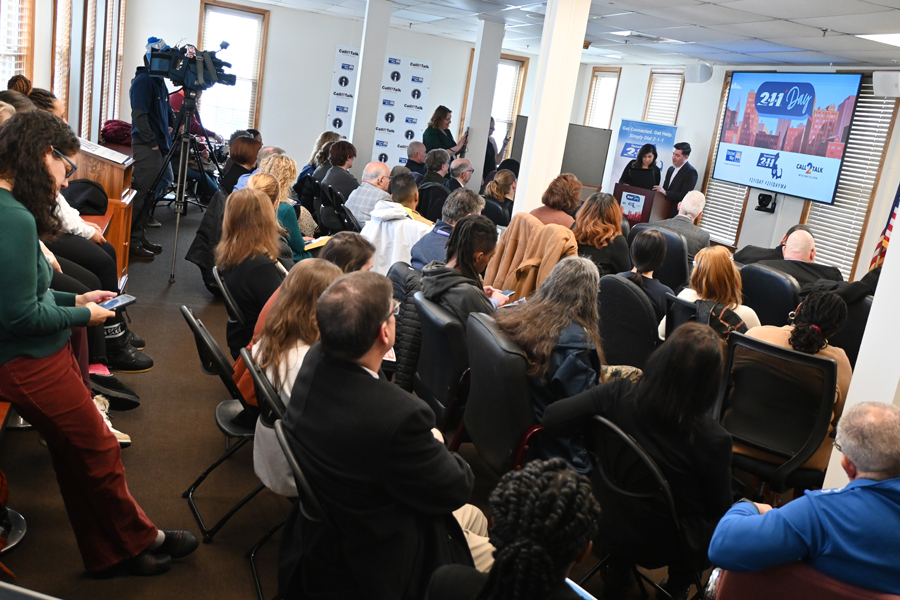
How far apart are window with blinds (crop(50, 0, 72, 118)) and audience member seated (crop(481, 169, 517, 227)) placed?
3729mm

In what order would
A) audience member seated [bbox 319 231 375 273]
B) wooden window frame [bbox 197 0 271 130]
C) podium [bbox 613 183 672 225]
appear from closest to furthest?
audience member seated [bbox 319 231 375 273]
podium [bbox 613 183 672 225]
wooden window frame [bbox 197 0 271 130]

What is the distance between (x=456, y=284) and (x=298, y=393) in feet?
4.48

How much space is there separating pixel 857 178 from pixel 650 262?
6332mm

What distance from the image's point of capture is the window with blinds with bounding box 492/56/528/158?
43.8 feet

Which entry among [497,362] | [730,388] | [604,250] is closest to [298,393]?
[497,362]

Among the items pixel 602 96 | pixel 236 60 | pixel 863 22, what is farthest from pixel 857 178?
pixel 236 60

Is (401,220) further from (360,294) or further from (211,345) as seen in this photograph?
(360,294)

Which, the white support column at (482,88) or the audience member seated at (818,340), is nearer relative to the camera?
the audience member seated at (818,340)

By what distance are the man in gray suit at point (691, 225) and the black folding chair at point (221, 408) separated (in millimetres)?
3684

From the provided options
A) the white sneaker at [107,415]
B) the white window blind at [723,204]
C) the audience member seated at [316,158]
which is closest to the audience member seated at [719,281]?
the white sneaker at [107,415]

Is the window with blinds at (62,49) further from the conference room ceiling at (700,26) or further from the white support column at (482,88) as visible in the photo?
the white support column at (482,88)

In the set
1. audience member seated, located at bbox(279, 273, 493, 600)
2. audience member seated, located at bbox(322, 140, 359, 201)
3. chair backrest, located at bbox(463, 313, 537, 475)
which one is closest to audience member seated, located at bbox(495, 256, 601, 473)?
chair backrest, located at bbox(463, 313, 537, 475)

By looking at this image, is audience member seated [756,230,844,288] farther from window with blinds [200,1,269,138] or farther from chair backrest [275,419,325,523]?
window with blinds [200,1,269,138]

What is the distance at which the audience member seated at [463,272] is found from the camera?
287 cm
